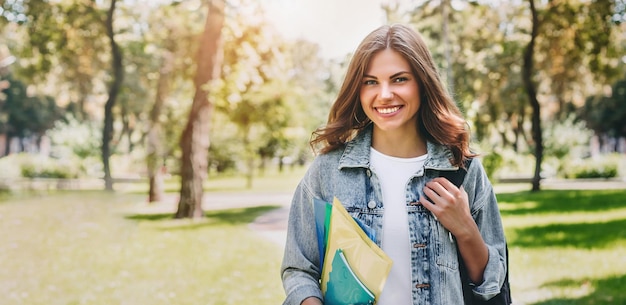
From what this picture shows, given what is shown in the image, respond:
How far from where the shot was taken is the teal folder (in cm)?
183

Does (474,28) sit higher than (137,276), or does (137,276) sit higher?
(474,28)

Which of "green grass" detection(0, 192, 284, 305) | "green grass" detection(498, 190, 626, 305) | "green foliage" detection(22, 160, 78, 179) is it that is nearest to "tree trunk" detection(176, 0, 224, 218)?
"green grass" detection(0, 192, 284, 305)

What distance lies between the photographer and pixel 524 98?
1304 inches

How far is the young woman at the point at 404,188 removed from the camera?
195cm

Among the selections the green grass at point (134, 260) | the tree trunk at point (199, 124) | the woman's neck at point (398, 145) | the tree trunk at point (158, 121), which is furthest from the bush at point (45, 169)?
the woman's neck at point (398, 145)

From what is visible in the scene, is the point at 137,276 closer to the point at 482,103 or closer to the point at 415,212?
the point at 415,212

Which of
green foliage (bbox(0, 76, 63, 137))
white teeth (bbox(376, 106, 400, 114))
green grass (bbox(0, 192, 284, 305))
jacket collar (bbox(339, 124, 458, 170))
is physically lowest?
green grass (bbox(0, 192, 284, 305))

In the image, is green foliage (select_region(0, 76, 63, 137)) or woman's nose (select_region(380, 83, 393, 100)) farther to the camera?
green foliage (select_region(0, 76, 63, 137))

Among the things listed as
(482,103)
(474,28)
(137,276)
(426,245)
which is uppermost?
(474,28)

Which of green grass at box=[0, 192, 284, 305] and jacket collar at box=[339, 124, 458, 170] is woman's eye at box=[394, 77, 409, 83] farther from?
green grass at box=[0, 192, 284, 305]

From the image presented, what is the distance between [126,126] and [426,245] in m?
36.8

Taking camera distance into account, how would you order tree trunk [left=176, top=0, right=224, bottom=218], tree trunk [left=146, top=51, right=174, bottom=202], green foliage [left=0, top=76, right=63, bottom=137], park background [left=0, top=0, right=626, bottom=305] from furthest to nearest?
green foliage [left=0, top=76, right=63, bottom=137] → tree trunk [left=146, top=51, right=174, bottom=202] → tree trunk [left=176, top=0, right=224, bottom=218] → park background [left=0, top=0, right=626, bottom=305]

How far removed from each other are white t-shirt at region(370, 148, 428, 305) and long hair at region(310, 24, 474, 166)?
0.56ft

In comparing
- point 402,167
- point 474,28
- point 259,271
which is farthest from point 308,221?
point 474,28
